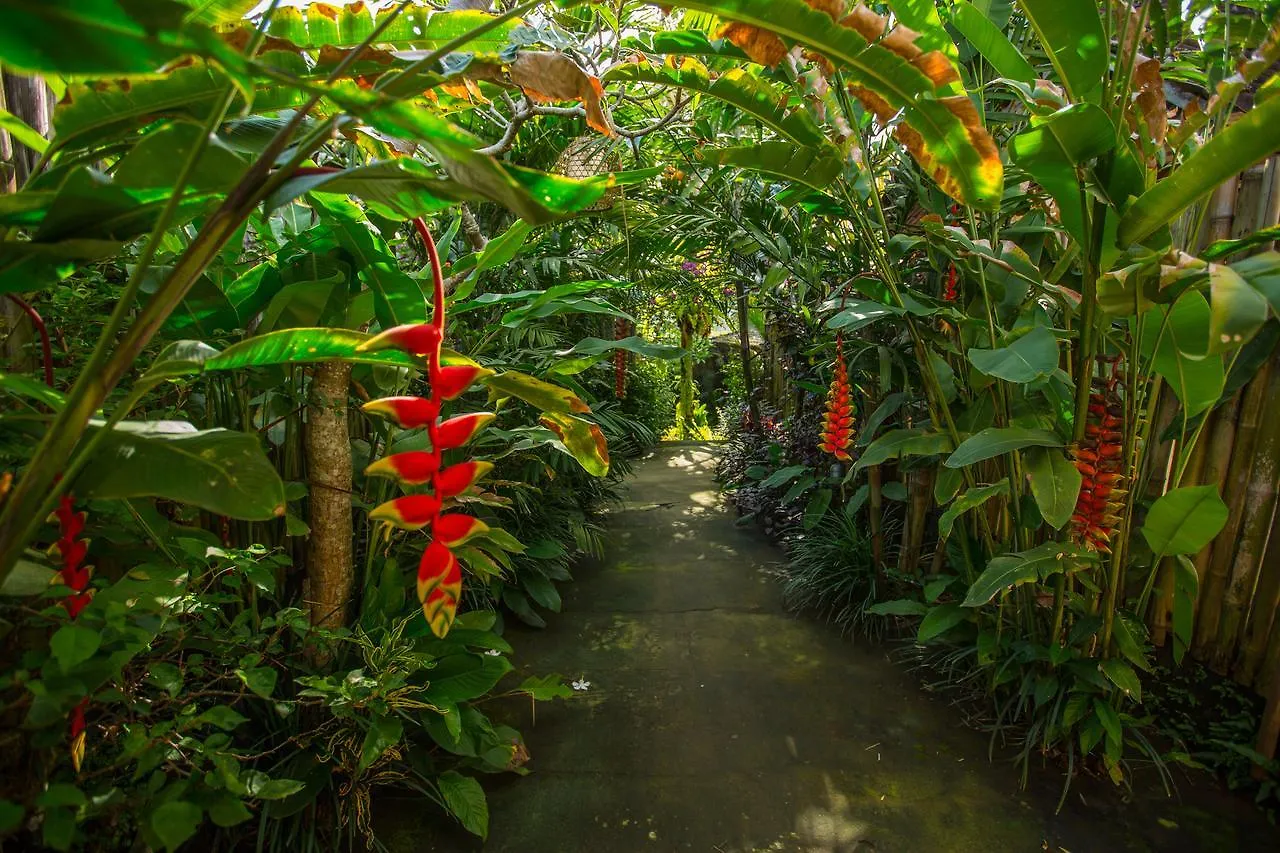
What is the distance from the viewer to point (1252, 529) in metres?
1.91

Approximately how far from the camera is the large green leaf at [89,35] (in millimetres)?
535

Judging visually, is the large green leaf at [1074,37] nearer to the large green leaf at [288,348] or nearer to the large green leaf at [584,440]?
the large green leaf at [584,440]

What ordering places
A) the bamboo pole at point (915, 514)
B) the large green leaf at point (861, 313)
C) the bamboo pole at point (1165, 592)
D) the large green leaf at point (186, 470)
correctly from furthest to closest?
the bamboo pole at point (915, 514) < the bamboo pole at point (1165, 592) < the large green leaf at point (861, 313) < the large green leaf at point (186, 470)

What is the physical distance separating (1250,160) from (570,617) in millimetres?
2573

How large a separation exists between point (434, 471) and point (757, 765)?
1.58 metres

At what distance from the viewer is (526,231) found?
1.50m

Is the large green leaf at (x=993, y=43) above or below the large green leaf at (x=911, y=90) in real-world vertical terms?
above

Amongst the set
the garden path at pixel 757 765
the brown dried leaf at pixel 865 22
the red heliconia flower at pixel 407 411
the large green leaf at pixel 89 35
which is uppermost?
the brown dried leaf at pixel 865 22

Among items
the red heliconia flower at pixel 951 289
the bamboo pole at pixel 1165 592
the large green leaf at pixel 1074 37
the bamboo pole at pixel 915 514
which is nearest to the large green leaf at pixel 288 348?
the large green leaf at pixel 1074 37

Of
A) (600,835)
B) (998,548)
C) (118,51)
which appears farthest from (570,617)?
(118,51)

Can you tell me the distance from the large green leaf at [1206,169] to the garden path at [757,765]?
4.72 feet

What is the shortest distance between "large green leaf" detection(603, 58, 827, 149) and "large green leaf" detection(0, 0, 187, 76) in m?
1.29

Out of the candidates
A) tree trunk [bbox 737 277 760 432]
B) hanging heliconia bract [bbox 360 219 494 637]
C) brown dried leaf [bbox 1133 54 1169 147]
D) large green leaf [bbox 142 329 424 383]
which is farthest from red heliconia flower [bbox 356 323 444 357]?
tree trunk [bbox 737 277 760 432]

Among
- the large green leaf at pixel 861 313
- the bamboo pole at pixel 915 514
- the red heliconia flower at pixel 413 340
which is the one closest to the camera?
the red heliconia flower at pixel 413 340
